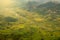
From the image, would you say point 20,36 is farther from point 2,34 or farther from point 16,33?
point 2,34

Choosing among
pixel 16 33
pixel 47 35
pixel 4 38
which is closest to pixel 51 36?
pixel 47 35

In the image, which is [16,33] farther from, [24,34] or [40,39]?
[40,39]

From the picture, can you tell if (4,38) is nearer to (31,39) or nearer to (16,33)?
(16,33)

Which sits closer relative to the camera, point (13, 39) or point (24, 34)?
point (13, 39)

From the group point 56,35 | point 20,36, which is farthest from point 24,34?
point 56,35

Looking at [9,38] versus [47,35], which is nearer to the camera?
[9,38]

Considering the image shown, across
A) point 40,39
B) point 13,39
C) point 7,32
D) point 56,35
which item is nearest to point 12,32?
point 7,32

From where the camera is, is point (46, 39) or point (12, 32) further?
point (12, 32)
